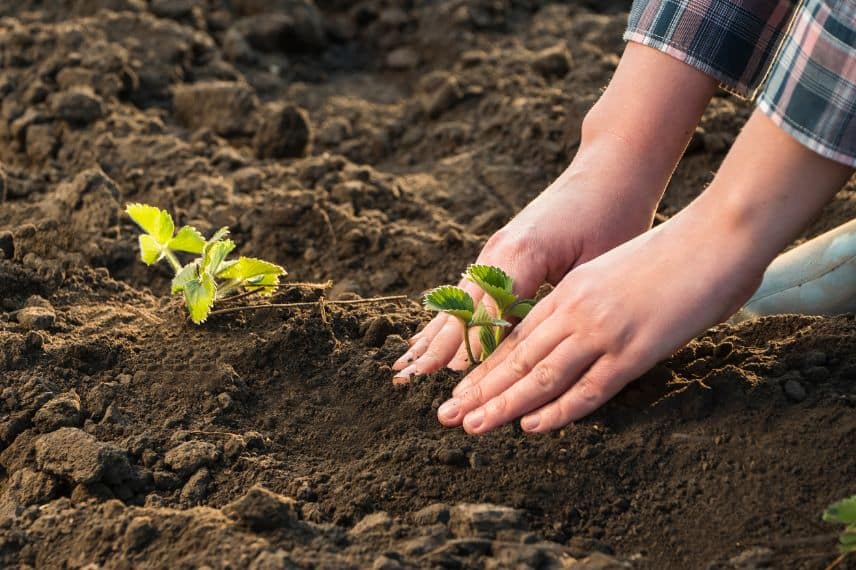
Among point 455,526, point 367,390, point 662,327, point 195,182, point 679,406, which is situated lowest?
point 195,182

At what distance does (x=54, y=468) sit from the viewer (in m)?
2.27

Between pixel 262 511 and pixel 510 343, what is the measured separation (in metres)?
0.68

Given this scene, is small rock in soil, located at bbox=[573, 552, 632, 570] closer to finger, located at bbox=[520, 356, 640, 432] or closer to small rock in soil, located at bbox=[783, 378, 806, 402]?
finger, located at bbox=[520, 356, 640, 432]

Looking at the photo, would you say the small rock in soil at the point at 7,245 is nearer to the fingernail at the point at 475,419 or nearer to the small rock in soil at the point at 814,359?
the fingernail at the point at 475,419

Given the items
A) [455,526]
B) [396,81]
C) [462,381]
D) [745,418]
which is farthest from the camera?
[396,81]

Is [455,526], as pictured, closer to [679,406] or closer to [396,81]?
[679,406]

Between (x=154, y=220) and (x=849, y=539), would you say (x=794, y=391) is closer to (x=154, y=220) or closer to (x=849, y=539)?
(x=849, y=539)

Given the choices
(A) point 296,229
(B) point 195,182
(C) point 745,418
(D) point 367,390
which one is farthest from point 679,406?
(B) point 195,182

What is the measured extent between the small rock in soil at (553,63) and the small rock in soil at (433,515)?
2.86 metres

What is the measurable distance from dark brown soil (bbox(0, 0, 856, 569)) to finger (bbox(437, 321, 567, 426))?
0.24ft

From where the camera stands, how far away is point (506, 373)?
2.32 meters

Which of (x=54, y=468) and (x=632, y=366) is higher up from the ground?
(x=632, y=366)

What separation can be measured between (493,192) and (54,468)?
6.72ft

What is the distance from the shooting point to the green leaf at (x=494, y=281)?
7.54ft
